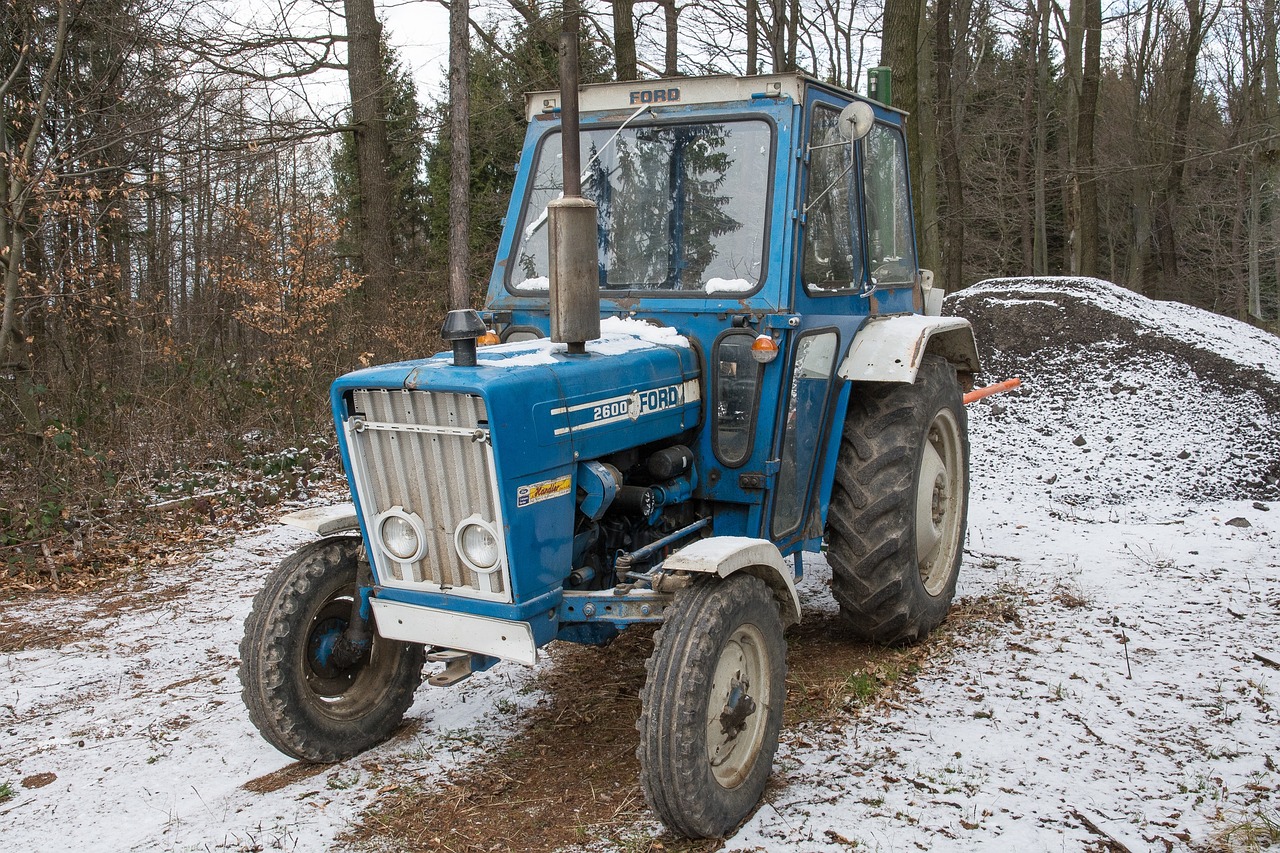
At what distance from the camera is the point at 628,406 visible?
12.4 ft

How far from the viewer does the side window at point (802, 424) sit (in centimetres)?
431

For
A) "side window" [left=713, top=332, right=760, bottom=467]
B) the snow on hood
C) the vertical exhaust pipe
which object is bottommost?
"side window" [left=713, top=332, right=760, bottom=467]

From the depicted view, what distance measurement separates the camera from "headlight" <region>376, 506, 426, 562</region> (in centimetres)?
352

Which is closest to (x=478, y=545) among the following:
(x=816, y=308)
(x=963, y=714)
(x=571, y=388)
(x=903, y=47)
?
(x=571, y=388)

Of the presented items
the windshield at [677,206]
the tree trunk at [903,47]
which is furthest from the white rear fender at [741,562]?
the tree trunk at [903,47]

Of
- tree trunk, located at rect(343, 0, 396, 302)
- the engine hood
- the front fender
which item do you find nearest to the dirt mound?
the engine hood

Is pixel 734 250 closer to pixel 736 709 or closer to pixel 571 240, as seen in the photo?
pixel 571 240

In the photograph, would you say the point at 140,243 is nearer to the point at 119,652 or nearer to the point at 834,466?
the point at 119,652

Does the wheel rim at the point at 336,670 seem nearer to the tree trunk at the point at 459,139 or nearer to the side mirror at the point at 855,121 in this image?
the side mirror at the point at 855,121

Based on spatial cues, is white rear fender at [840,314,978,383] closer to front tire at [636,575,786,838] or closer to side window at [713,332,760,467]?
side window at [713,332,760,467]

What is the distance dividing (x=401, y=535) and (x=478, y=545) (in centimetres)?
32

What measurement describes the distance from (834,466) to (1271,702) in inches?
77.2

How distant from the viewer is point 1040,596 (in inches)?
221

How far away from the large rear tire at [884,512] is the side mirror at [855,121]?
1.27 m
